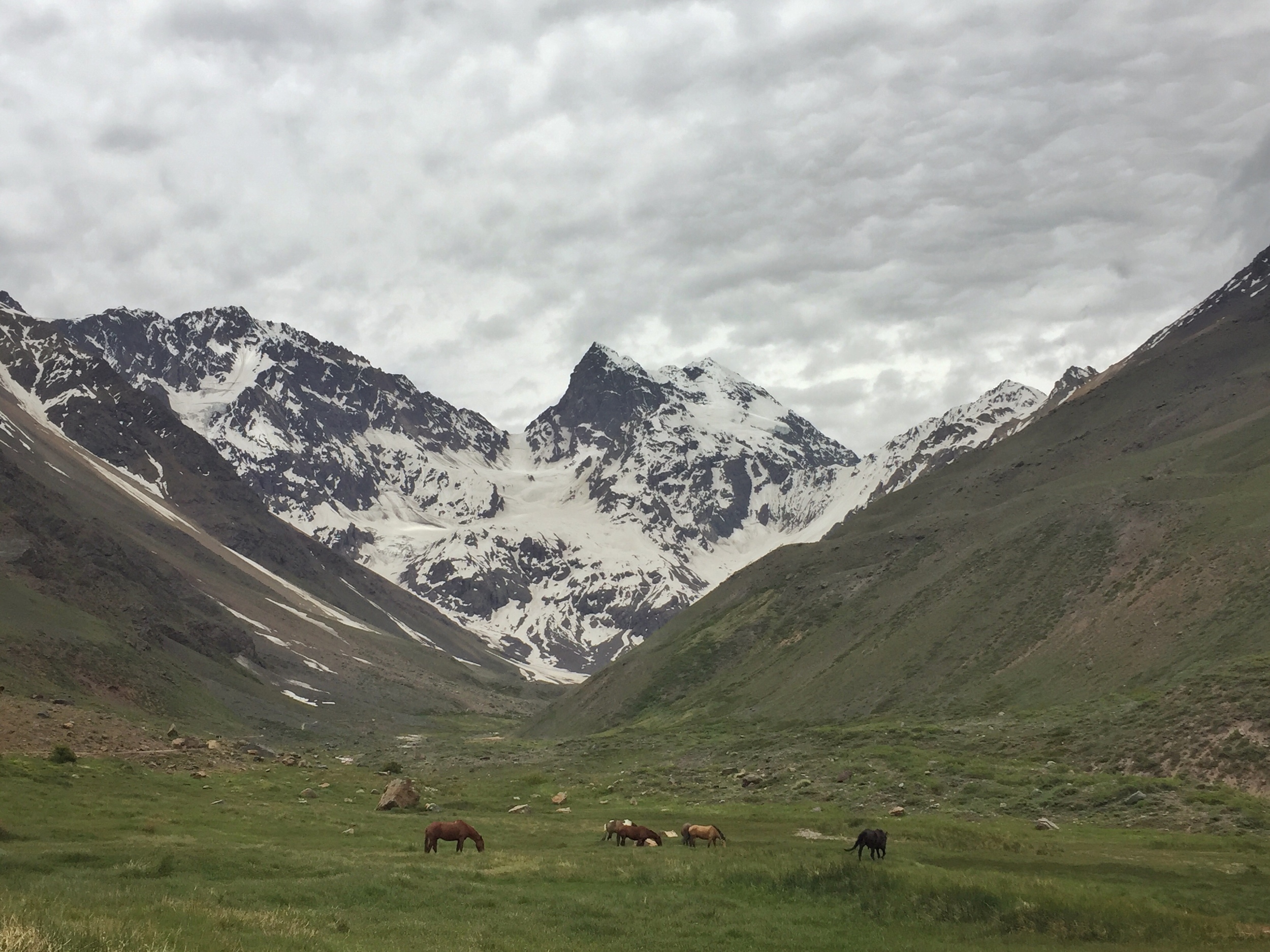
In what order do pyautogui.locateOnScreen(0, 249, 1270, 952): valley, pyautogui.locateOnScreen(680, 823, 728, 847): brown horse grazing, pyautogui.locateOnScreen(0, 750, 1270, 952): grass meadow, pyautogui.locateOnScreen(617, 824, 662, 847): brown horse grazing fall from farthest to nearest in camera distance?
pyautogui.locateOnScreen(617, 824, 662, 847): brown horse grazing < pyautogui.locateOnScreen(680, 823, 728, 847): brown horse grazing < pyautogui.locateOnScreen(0, 249, 1270, 952): valley < pyautogui.locateOnScreen(0, 750, 1270, 952): grass meadow

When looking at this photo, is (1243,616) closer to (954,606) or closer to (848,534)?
(954,606)

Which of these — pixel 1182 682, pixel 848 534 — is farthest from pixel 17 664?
pixel 848 534

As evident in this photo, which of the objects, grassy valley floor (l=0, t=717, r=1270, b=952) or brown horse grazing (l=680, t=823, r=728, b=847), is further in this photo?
brown horse grazing (l=680, t=823, r=728, b=847)

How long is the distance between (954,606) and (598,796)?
195 ft

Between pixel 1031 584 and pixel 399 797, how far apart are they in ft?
249

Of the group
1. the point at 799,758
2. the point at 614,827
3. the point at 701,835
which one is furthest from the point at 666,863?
the point at 799,758

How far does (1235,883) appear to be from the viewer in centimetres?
3164

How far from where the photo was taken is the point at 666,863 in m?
34.6

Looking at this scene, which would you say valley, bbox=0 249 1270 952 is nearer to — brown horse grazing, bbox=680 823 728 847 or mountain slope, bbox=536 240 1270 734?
mountain slope, bbox=536 240 1270 734

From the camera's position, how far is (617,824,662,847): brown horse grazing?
136 ft

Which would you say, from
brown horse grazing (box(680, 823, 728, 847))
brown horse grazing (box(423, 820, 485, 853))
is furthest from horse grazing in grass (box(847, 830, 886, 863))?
brown horse grazing (box(423, 820, 485, 853))

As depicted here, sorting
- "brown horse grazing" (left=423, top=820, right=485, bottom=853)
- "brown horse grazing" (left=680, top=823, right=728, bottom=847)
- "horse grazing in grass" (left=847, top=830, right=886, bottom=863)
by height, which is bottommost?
"brown horse grazing" (left=423, top=820, right=485, bottom=853)

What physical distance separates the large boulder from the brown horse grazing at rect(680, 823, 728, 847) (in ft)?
68.3

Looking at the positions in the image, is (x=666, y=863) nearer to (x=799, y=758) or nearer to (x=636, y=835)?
(x=636, y=835)
